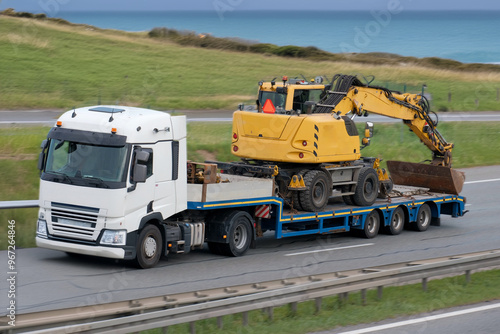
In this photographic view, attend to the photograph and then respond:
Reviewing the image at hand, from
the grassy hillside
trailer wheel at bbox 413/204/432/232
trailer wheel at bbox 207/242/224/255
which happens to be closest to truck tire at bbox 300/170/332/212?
trailer wheel at bbox 207/242/224/255

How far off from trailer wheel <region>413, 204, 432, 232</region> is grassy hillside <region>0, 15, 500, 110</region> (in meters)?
20.9

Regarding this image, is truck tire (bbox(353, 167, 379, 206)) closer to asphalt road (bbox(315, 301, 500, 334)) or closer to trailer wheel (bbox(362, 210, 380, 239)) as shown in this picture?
trailer wheel (bbox(362, 210, 380, 239))

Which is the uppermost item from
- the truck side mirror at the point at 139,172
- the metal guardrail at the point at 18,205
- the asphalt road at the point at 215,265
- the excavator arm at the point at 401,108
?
the excavator arm at the point at 401,108

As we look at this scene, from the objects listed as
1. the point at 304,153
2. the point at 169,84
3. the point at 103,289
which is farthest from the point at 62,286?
the point at 169,84

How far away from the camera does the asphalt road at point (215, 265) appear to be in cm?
1268

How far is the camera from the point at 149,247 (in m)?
14.5

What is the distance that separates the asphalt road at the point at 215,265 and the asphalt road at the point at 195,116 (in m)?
16.0

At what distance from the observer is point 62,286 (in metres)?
12.9

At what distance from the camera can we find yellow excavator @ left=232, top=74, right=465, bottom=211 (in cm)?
1722

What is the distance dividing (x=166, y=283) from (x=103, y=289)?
3.74 ft

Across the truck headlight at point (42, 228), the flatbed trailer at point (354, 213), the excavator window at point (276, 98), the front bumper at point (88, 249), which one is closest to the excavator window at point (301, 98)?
the excavator window at point (276, 98)

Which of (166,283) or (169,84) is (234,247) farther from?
(169,84)

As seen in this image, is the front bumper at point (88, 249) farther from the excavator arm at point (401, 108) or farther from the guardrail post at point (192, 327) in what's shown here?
the excavator arm at point (401, 108)

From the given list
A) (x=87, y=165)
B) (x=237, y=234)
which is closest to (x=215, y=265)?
(x=237, y=234)
